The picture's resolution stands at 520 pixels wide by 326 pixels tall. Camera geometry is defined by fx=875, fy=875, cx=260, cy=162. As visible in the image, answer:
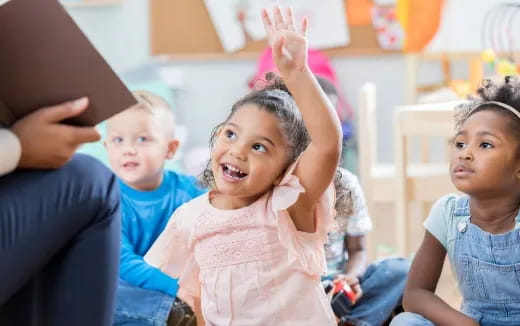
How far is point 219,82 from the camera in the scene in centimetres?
465

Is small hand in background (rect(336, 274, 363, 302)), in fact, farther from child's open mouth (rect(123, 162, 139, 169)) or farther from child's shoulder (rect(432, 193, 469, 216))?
child's open mouth (rect(123, 162, 139, 169))

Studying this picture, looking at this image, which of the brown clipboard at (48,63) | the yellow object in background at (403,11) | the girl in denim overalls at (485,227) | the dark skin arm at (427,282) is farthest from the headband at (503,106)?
the yellow object in background at (403,11)

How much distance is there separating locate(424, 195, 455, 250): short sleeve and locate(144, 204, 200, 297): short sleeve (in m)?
0.49

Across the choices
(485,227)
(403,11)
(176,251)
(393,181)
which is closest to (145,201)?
(176,251)

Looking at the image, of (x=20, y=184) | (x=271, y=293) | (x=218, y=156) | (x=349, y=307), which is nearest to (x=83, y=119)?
(x=20, y=184)

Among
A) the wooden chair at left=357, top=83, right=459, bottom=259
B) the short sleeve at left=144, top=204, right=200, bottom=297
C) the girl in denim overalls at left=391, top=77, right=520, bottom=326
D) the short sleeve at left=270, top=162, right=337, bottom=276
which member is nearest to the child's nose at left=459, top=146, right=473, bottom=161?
the girl in denim overalls at left=391, top=77, right=520, bottom=326

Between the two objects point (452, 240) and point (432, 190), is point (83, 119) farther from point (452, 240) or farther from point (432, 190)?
point (432, 190)

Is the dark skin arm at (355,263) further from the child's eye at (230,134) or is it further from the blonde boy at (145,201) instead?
the child's eye at (230,134)

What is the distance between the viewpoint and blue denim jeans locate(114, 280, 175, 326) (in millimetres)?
2018

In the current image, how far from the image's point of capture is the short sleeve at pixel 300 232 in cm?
153

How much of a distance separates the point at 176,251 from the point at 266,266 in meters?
0.20

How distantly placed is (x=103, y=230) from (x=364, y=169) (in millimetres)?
1834

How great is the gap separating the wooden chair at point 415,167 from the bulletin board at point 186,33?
1.64m

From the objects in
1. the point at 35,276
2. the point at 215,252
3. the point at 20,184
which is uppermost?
the point at 20,184
